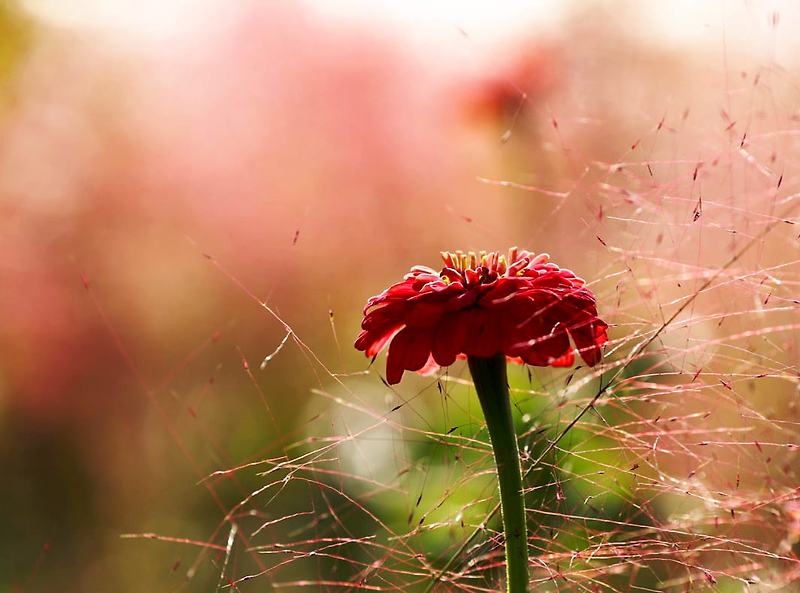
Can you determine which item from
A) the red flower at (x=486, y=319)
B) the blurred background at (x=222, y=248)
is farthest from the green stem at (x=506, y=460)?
the blurred background at (x=222, y=248)

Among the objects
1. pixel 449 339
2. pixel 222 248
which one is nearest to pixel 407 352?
pixel 449 339

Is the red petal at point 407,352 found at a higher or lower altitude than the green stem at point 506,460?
higher

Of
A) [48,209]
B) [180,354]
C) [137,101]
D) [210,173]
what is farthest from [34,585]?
[137,101]

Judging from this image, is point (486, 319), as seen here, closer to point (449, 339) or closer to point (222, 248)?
point (449, 339)

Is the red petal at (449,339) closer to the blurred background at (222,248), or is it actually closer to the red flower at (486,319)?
the red flower at (486,319)

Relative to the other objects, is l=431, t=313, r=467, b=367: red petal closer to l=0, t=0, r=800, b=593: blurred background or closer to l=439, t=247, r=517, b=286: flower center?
l=439, t=247, r=517, b=286: flower center
